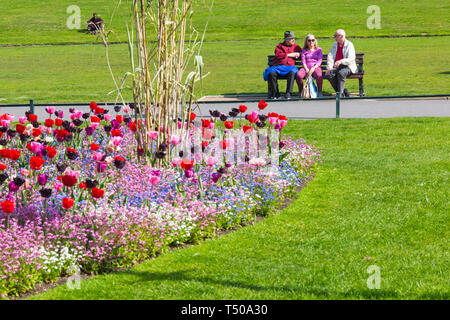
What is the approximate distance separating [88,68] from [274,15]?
3013 cm

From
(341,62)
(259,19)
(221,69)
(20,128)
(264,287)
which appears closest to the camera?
(264,287)

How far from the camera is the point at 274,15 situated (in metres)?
55.4

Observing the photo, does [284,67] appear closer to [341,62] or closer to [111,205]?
[341,62]

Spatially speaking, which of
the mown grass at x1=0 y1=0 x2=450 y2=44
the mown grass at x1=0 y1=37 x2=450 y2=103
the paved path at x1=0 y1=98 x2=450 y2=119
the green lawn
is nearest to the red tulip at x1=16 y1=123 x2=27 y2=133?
the green lawn

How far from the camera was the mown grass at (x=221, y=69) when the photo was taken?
19281 mm

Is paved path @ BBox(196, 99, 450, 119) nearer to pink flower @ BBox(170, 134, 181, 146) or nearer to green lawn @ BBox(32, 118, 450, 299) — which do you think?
green lawn @ BBox(32, 118, 450, 299)

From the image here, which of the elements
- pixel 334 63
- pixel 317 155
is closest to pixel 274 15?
pixel 334 63

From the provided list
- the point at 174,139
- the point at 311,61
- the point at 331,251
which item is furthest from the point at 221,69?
the point at 331,251

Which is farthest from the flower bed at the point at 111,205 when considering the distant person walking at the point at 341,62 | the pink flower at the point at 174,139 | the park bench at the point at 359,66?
the park bench at the point at 359,66

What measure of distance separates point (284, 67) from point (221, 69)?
10514 mm

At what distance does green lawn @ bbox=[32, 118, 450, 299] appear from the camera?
5.27 metres

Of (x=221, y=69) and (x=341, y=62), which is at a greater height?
(x=341, y=62)

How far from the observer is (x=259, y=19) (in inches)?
2108
